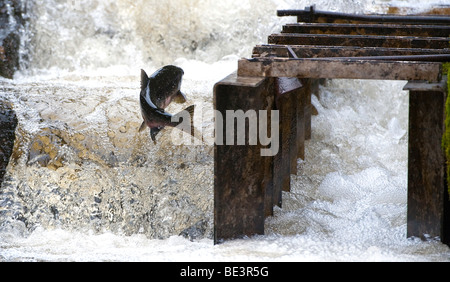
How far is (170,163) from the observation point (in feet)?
16.7

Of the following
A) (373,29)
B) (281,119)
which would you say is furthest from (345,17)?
(281,119)

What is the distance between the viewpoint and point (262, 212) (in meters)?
3.93

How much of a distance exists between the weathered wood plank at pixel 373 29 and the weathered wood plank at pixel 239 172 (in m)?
1.33

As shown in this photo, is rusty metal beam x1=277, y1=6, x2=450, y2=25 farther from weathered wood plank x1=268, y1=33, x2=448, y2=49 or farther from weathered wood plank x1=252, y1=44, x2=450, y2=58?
weathered wood plank x1=252, y1=44, x2=450, y2=58

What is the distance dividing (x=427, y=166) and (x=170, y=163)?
2.06 metres

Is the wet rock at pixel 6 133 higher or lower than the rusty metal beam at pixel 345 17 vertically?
lower

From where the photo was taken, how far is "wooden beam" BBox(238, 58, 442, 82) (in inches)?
145

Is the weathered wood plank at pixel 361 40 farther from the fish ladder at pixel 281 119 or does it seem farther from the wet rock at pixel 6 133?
the wet rock at pixel 6 133

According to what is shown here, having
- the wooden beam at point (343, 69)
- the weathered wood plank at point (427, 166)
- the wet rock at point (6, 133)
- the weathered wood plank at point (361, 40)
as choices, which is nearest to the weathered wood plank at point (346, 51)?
the weathered wood plank at point (361, 40)

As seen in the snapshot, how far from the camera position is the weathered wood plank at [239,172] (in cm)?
374

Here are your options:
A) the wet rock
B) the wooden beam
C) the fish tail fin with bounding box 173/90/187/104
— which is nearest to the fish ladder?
the wooden beam

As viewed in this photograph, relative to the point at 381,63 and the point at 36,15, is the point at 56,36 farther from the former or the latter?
the point at 381,63

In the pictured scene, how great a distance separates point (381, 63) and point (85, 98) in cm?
303
